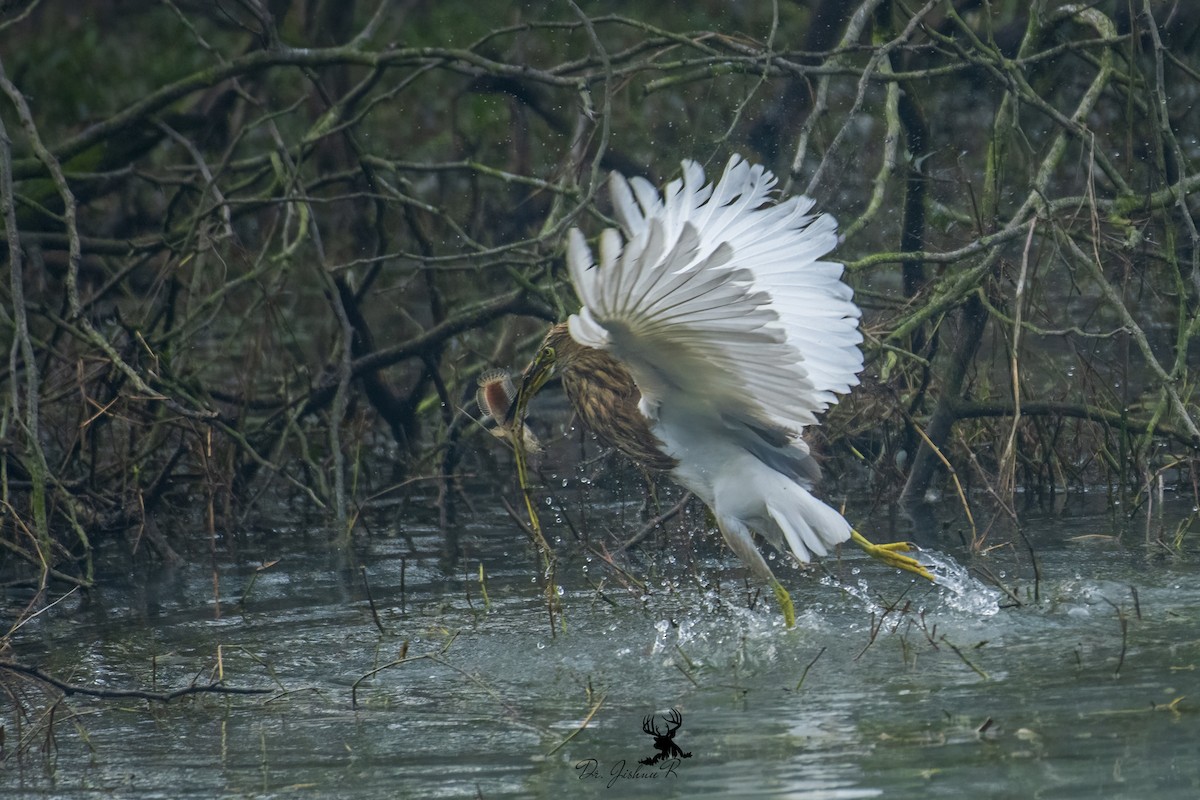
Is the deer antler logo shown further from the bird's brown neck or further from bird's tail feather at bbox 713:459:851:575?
the bird's brown neck

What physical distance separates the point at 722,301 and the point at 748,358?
40cm

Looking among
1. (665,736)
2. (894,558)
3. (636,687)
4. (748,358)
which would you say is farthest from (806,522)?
(665,736)

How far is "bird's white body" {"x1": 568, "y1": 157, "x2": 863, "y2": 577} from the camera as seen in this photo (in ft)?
14.0

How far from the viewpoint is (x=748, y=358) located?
174 inches

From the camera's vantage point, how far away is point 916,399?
7004 mm

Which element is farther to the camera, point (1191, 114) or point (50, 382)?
point (1191, 114)

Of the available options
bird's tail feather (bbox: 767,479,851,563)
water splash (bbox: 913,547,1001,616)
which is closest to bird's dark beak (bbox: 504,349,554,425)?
bird's tail feather (bbox: 767,479,851,563)

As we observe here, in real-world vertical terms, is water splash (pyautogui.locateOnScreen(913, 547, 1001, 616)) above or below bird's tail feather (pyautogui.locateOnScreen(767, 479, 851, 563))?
below

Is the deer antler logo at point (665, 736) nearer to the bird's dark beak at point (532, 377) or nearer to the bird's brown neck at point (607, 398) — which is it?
the bird's brown neck at point (607, 398)

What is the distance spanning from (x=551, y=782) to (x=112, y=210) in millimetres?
6920

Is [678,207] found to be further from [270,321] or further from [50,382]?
[50,382]

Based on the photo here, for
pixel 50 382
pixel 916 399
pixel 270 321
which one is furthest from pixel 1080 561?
pixel 50 382

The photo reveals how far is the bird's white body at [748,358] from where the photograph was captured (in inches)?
169

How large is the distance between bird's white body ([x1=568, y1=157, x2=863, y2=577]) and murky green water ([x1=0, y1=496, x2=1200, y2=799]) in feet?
1.25
